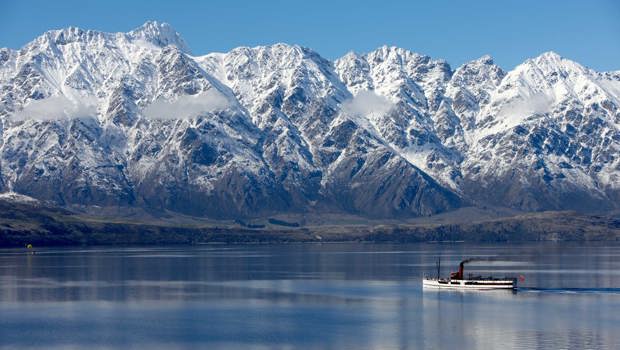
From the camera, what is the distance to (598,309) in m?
164

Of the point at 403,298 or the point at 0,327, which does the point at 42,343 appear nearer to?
the point at 0,327

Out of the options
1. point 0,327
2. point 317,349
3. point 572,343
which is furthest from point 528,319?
point 0,327

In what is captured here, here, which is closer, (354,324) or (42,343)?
(42,343)

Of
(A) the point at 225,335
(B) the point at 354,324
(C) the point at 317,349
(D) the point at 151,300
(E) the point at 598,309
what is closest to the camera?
(C) the point at 317,349

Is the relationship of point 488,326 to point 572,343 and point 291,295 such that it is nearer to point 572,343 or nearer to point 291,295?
point 572,343

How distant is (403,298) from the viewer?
187875 mm

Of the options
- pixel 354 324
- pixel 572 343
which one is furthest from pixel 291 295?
pixel 572 343

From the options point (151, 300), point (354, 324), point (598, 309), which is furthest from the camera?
point (151, 300)

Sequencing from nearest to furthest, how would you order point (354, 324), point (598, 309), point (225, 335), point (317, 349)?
point (317, 349), point (225, 335), point (354, 324), point (598, 309)

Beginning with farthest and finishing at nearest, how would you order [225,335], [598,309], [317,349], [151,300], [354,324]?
[151,300] < [598,309] < [354,324] < [225,335] < [317,349]

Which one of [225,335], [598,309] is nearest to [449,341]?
[225,335]

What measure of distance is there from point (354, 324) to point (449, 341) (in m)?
20.8

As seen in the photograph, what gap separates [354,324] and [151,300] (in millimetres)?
48205

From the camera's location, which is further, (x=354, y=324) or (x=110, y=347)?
(x=354, y=324)
